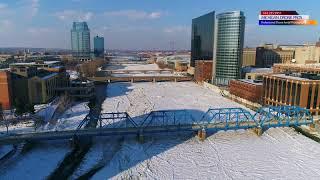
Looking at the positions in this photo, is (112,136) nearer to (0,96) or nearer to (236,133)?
(236,133)

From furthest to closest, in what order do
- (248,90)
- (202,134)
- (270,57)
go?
(270,57)
(248,90)
(202,134)

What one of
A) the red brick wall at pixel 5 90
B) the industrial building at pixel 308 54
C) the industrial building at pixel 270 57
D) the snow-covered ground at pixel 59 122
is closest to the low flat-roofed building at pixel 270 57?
the industrial building at pixel 270 57

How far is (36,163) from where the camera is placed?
28.2 m

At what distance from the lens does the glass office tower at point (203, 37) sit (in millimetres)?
117812

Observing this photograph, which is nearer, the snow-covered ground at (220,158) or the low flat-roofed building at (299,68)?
the snow-covered ground at (220,158)

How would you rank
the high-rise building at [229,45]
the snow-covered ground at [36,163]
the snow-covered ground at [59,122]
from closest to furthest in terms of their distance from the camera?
the snow-covered ground at [36,163] < the snow-covered ground at [59,122] < the high-rise building at [229,45]

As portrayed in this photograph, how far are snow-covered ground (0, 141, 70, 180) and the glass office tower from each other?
93.9 metres

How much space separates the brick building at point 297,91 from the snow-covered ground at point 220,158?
10.9m

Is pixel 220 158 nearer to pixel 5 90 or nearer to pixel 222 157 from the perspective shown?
pixel 222 157

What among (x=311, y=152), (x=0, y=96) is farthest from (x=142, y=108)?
(x=311, y=152)

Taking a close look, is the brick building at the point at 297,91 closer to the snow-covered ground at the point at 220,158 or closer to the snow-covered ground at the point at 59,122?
the snow-covered ground at the point at 220,158

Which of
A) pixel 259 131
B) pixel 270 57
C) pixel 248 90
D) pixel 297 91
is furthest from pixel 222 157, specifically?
pixel 270 57

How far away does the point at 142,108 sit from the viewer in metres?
52.3

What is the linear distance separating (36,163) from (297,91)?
39.1m
